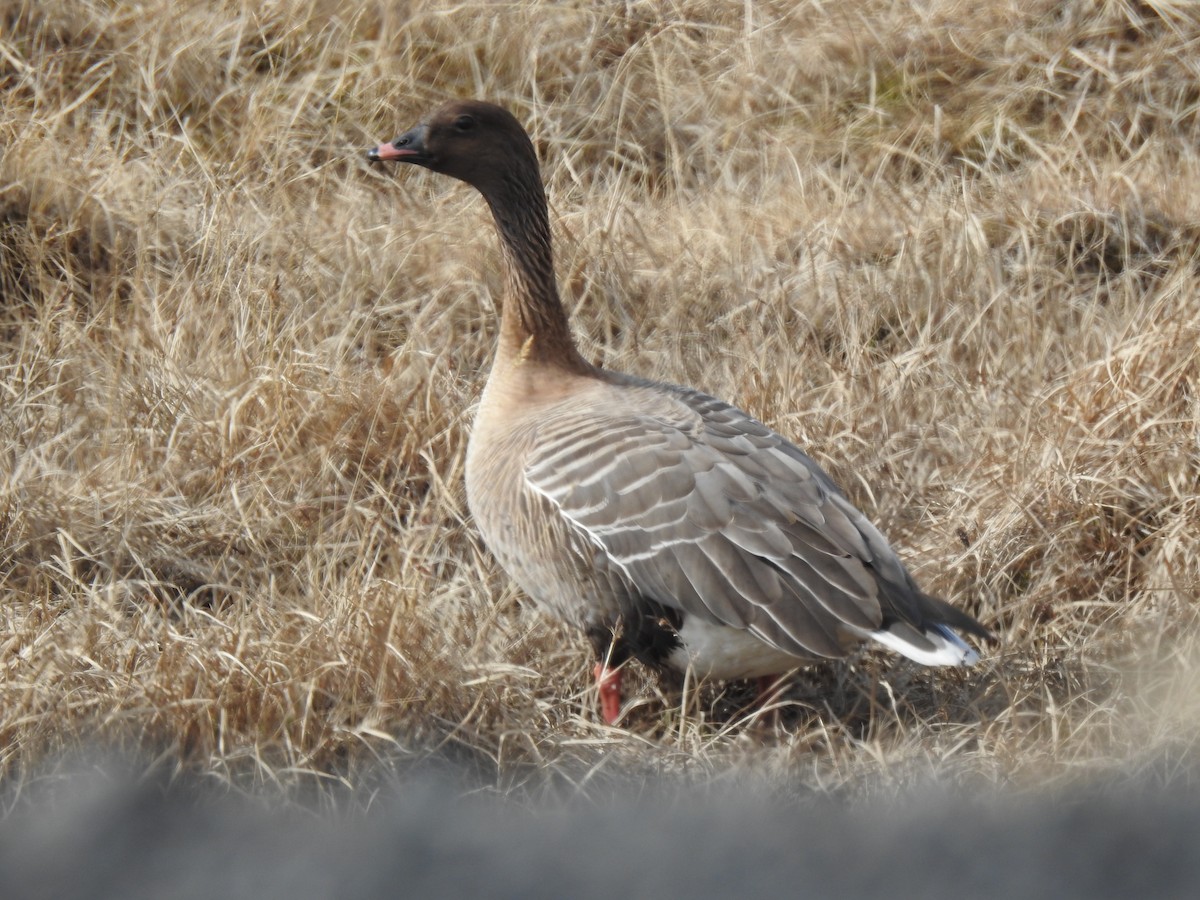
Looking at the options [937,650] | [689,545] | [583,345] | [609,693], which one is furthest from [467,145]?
[937,650]

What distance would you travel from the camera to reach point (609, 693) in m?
3.23

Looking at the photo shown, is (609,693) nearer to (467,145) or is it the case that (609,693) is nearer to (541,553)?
(541,553)

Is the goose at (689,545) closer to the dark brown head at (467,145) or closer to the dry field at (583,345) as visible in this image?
the dry field at (583,345)

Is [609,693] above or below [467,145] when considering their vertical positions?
below

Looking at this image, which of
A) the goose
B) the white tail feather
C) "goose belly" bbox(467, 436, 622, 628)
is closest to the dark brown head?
the goose

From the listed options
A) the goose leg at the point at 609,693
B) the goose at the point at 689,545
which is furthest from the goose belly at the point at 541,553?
the goose leg at the point at 609,693

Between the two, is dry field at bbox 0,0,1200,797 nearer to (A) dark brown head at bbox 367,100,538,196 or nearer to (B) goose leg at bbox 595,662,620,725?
(B) goose leg at bbox 595,662,620,725

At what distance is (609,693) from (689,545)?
42 cm

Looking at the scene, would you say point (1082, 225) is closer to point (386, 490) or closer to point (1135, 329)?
point (1135, 329)

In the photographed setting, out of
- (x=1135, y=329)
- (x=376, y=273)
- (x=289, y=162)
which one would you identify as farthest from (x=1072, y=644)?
(x=289, y=162)

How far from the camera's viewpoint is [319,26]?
5793mm

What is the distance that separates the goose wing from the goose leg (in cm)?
23

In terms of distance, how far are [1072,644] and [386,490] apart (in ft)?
6.14

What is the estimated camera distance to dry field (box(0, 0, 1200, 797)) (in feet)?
9.89
